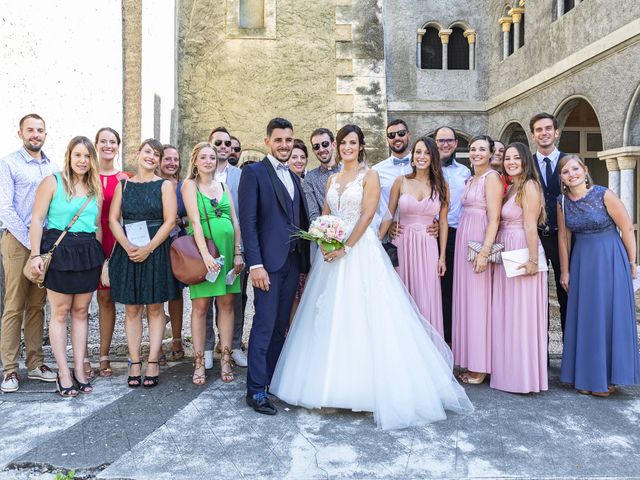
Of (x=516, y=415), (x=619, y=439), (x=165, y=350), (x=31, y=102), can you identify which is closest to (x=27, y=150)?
(x=31, y=102)

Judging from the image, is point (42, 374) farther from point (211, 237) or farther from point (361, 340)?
point (361, 340)

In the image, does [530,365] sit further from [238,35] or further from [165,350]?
[238,35]

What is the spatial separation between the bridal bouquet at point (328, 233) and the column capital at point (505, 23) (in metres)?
15.8

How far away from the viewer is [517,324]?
4.27 meters

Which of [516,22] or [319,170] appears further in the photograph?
[516,22]

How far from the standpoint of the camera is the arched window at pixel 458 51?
18.6m

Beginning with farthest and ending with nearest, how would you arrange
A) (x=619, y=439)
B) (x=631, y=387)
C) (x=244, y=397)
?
(x=631, y=387), (x=244, y=397), (x=619, y=439)

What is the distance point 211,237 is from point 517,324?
2.63m

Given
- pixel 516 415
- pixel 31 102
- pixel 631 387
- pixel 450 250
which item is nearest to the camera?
pixel 516 415

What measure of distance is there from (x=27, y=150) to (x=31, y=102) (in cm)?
190

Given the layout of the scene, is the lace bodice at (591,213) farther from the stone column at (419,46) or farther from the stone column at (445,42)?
the stone column at (445,42)

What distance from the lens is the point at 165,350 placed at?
18.1ft

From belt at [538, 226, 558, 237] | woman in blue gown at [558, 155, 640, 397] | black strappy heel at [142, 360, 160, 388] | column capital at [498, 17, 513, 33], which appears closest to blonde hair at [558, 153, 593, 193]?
A: woman in blue gown at [558, 155, 640, 397]

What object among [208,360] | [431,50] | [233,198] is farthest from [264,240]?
[431,50]
